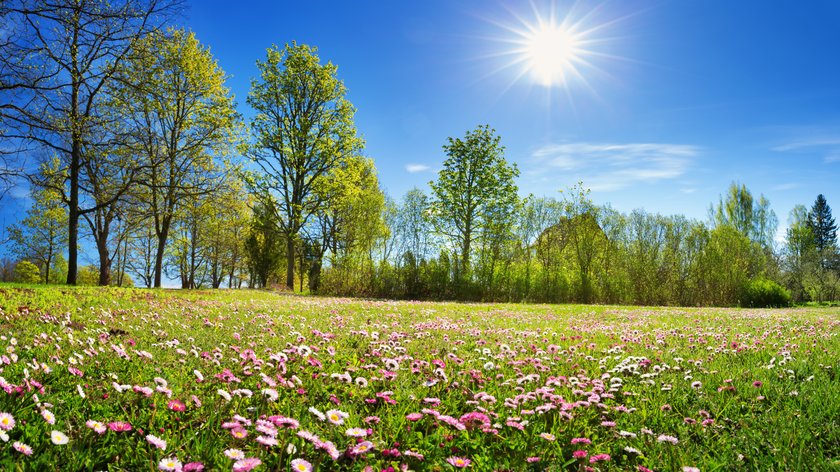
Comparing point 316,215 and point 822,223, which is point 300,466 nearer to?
point 316,215

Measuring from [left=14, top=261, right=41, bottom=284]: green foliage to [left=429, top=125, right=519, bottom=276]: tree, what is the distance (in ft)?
115

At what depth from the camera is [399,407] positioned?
2967 millimetres

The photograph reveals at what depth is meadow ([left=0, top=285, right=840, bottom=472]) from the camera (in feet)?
7.13

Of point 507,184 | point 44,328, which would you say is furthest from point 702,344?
point 507,184

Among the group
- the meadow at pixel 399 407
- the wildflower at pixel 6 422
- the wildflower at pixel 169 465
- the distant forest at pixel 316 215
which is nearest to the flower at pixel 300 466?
the meadow at pixel 399 407

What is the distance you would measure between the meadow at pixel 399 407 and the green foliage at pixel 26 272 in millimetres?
41265

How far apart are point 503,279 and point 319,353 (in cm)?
2099

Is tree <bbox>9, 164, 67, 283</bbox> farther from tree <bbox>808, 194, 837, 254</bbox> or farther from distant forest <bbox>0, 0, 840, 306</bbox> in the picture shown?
tree <bbox>808, 194, 837, 254</bbox>

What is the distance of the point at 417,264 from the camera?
82.1ft

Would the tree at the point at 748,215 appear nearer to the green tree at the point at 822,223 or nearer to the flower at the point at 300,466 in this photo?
the green tree at the point at 822,223

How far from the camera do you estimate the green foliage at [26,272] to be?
114 ft

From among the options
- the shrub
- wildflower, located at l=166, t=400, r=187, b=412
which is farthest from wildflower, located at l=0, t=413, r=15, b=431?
the shrub

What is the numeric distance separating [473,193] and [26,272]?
1505 inches

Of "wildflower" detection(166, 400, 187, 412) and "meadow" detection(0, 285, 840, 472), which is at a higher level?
"wildflower" detection(166, 400, 187, 412)
